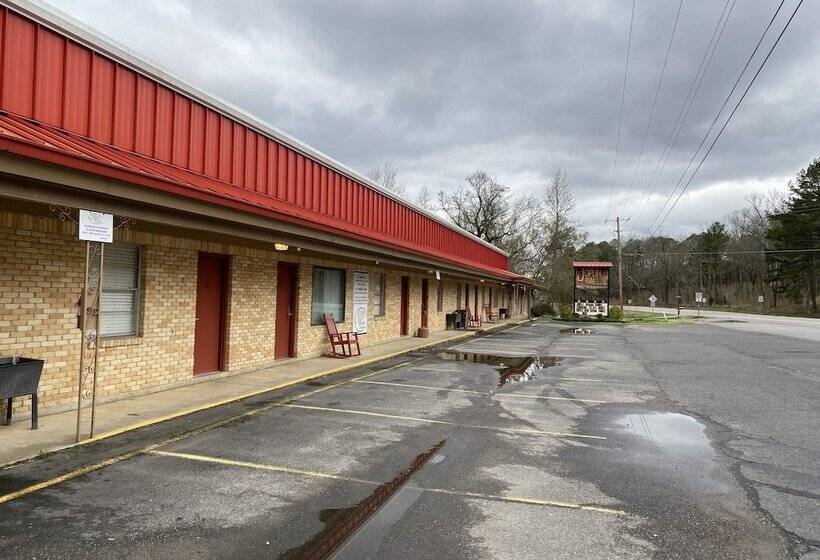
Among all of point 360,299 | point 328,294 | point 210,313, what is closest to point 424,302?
point 360,299

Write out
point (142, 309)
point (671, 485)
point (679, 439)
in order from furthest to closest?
point (142, 309) < point (679, 439) < point (671, 485)

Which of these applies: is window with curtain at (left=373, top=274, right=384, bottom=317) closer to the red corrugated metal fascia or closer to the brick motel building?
the brick motel building

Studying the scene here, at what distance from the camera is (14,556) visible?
331 cm

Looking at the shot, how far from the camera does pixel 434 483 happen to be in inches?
191

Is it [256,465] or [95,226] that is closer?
[256,465]

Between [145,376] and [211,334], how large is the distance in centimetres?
186

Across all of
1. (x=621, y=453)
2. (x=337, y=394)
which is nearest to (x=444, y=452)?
(x=621, y=453)

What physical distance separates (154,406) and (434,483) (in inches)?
181

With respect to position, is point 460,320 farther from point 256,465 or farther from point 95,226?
point 95,226

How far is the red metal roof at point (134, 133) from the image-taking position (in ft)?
19.4

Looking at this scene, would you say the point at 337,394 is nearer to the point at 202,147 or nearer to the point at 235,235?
the point at 235,235

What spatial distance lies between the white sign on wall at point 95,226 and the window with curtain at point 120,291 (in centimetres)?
224

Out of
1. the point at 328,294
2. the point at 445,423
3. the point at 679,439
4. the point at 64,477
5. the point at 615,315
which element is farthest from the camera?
the point at 615,315

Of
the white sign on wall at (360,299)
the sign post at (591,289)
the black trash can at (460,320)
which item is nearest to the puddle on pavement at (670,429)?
the white sign on wall at (360,299)
